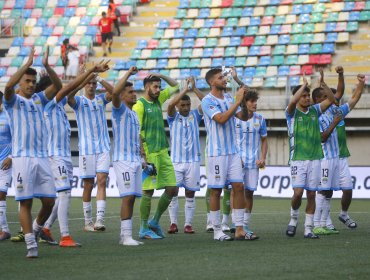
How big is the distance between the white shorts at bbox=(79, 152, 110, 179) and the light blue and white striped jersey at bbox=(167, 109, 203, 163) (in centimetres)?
110

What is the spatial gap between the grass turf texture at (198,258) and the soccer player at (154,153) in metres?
0.43

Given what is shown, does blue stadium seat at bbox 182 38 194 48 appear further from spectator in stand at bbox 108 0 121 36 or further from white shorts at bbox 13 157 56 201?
white shorts at bbox 13 157 56 201

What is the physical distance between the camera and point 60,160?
14.1 metres

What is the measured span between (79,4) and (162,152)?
89.5 feet

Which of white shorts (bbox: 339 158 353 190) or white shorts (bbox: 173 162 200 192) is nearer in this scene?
white shorts (bbox: 173 162 200 192)

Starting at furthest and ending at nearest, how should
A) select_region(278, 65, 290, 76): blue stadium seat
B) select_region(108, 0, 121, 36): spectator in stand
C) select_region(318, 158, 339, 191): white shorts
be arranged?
select_region(108, 0, 121, 36): spectator in stand
select_region(278, 65, 290, 76): blue stadium seat
select_region(318, 158, 339, 191): white shorts

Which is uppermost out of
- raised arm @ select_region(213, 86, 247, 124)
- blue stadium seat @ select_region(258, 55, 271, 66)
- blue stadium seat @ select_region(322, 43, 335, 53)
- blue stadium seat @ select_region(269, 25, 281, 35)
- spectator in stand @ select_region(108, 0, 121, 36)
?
spectator in stand @ select_region(108, 0, 121, 36)

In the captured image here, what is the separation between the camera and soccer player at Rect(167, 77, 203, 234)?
54.7 feet

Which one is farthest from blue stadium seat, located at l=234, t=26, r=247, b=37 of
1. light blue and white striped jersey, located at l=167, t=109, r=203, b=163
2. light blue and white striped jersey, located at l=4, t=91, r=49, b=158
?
light blue and white striped jersey, located at l=4, t=91, r=49, b=158

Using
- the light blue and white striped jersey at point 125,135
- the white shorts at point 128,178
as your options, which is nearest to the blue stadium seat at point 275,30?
the light blue and white striped jersey at point 125,135

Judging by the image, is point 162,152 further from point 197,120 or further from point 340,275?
point 340,275

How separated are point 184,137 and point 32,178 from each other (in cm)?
539

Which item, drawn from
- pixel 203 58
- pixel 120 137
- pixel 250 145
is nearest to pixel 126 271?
pixel 120 137

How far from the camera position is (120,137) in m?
13.8
